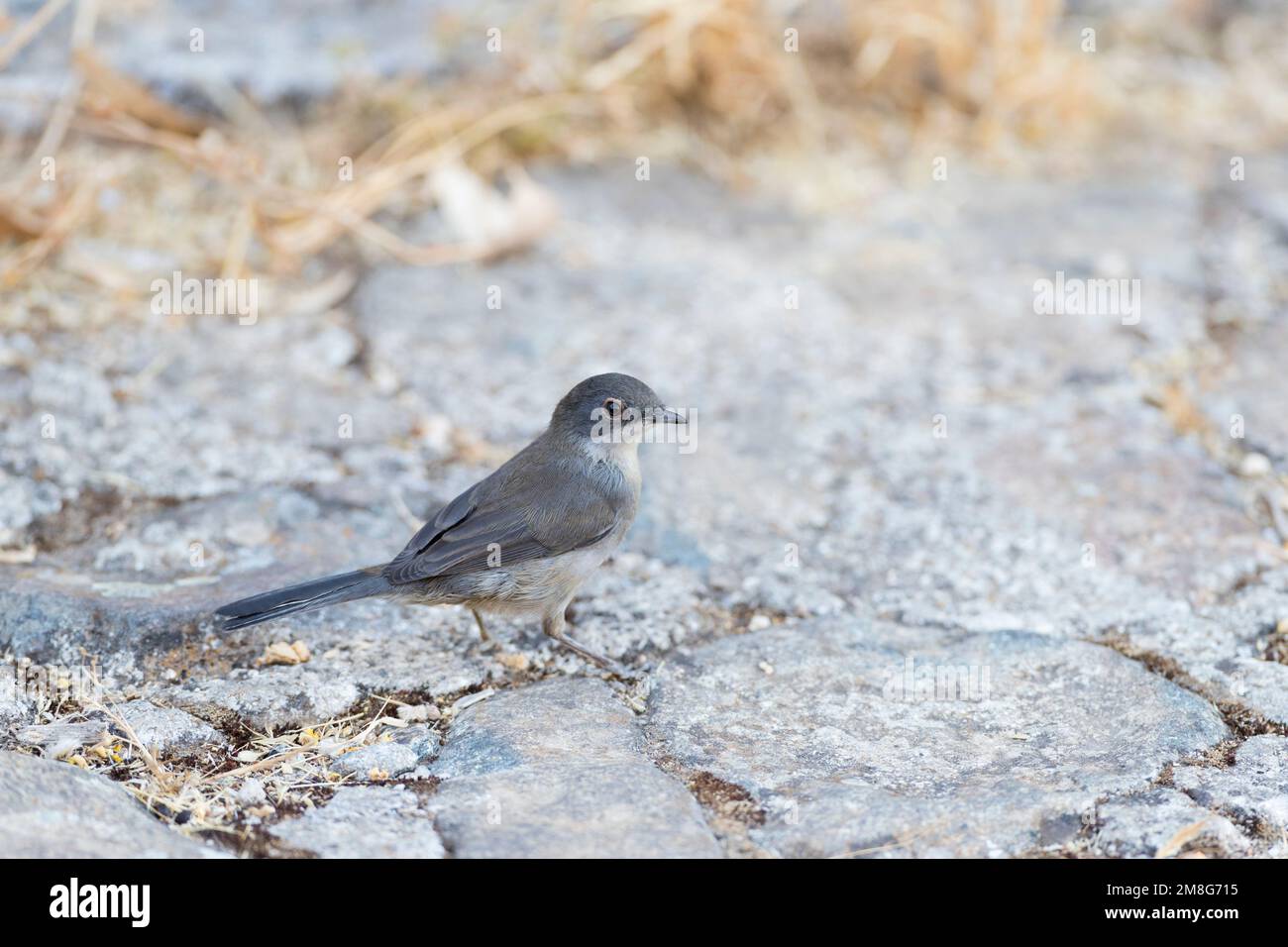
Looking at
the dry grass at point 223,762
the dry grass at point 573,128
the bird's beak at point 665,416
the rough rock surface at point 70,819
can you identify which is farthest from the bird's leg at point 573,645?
the dry grass at point 573,128

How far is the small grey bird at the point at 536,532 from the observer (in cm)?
339

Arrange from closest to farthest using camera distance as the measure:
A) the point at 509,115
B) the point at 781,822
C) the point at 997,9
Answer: the point at 781,822 → the point at 509,115 → the point at 997,9

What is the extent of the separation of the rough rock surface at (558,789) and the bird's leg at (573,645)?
16 cm

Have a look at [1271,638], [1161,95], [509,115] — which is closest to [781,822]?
[1271,638]

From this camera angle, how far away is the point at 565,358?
5.10 meters

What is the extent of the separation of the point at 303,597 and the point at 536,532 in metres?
0.67

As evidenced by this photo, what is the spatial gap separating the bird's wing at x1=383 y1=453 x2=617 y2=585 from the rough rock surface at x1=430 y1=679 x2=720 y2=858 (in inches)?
16.2

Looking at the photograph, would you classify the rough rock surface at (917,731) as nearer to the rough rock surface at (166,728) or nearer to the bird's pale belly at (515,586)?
the bird's pale belly at (515,586)

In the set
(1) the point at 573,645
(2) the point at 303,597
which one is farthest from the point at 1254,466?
(2) the point at 303,597

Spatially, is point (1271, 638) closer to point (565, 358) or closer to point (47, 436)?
point (565, 358)

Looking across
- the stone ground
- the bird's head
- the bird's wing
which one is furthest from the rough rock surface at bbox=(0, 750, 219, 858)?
the bird's head

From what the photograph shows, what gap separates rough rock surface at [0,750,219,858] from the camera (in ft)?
7.97

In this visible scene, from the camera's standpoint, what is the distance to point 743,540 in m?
4.11

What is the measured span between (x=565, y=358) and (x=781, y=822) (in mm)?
2668
